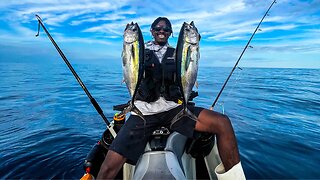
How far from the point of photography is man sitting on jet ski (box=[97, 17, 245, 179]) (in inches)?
121

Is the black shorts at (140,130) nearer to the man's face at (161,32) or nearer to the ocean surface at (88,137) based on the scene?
the man's face at (161,32)

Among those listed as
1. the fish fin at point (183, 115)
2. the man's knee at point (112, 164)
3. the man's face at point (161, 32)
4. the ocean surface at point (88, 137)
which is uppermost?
the man's face at point (161, 32)

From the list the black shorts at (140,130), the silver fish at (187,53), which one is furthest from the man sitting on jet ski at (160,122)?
the silver fish at (187,53)

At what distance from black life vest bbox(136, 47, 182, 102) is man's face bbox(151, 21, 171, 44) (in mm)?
398

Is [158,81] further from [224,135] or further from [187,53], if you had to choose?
[224,135]

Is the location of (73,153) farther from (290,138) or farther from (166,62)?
(290,138)

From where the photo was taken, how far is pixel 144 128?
3.29m

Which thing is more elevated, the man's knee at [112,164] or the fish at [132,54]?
the fish at [132,54]

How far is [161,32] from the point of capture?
3674 mm

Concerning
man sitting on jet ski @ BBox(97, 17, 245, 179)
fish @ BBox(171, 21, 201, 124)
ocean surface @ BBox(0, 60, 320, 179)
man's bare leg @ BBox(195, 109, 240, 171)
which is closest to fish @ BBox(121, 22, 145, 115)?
fish @ BBox(171, 21, 201, 124)

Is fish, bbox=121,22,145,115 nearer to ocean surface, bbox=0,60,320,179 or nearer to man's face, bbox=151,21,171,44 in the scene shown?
man's face, bbox=151,21,171,44

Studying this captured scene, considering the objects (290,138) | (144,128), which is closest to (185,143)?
(144,128)

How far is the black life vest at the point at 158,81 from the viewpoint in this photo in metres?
3.44

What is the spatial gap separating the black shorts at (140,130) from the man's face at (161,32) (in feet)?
3.61
